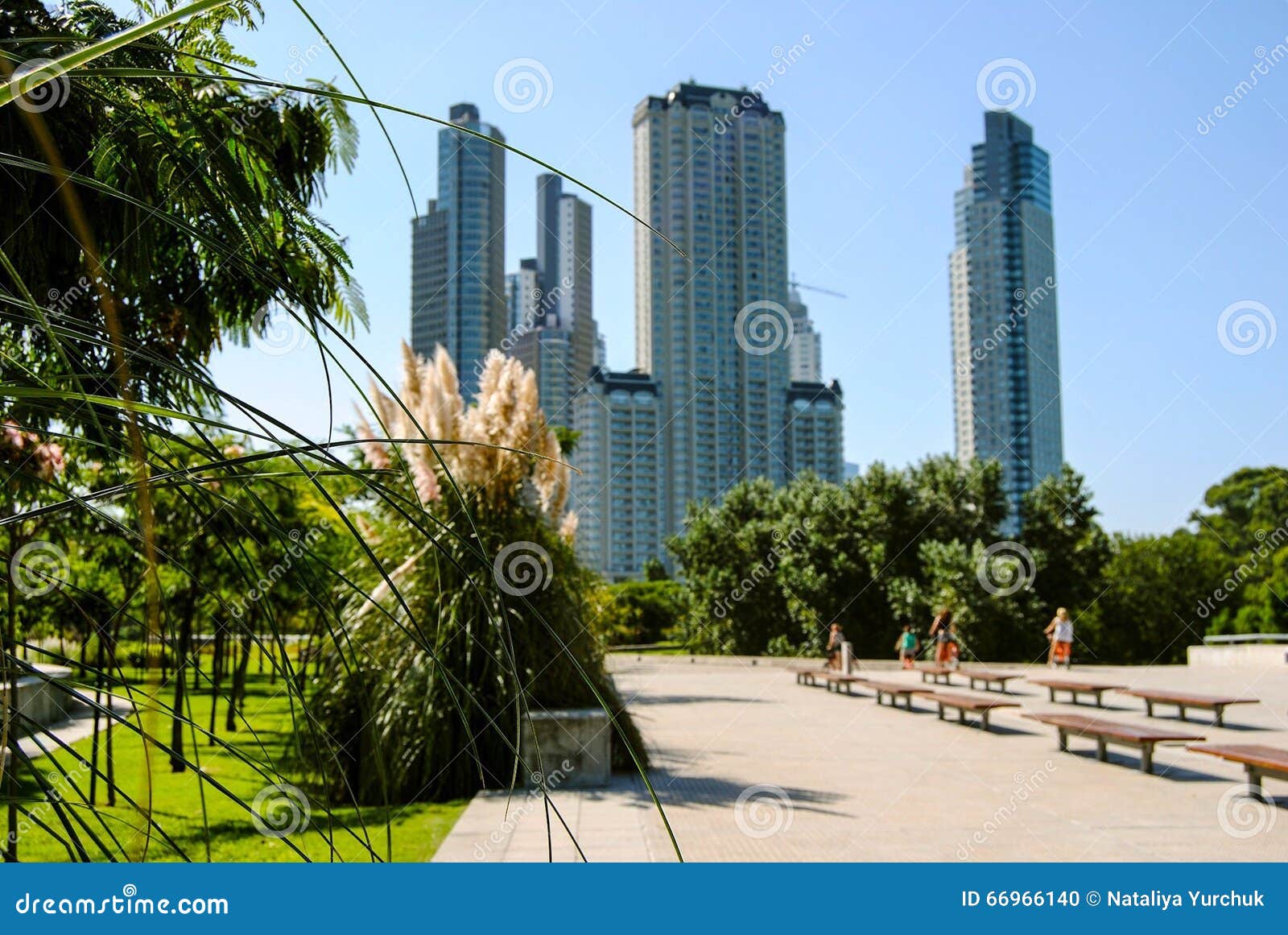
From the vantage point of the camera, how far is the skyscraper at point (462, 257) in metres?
64.0

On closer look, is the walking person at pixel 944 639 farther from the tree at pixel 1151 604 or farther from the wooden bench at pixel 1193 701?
the tree at pixel 1151 604

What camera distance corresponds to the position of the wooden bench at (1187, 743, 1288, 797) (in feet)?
20.3

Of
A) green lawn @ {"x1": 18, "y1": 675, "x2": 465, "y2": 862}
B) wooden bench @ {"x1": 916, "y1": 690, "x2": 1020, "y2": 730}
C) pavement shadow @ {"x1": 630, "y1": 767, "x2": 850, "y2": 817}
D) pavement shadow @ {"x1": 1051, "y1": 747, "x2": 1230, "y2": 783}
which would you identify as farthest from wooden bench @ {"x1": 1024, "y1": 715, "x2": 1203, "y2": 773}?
green lawn @ {"x1": 18, "y1": 675, "x2": 465, "y2": 862}

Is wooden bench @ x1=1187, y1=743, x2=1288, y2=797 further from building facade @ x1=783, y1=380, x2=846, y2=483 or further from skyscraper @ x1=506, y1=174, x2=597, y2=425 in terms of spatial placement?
building facade @ x1=783, y1=380, x2=846, y2=483

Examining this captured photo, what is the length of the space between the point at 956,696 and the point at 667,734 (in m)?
3.12

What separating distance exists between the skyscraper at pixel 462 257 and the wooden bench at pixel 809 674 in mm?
43293

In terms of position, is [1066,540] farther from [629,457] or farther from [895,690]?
[629,457]

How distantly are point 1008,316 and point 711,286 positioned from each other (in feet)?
91.3

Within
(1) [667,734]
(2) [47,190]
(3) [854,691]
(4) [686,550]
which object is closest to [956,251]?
(4) [686,550]

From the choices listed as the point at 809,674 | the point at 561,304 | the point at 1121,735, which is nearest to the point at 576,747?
the point at 1121,735

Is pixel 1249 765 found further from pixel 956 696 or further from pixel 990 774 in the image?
pixel 956 696

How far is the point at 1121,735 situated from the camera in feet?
25.8
